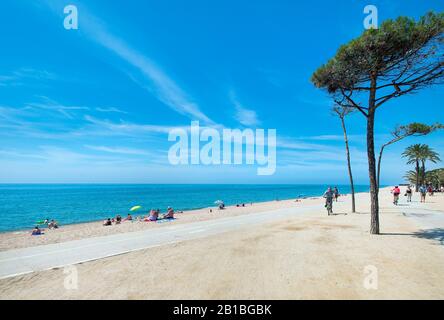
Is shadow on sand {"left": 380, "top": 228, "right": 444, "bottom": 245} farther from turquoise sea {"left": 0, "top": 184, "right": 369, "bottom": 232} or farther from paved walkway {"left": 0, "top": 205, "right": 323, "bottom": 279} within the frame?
turquoise sea {"left": 0, "top": 184, "right": 369, "bottom": 232}

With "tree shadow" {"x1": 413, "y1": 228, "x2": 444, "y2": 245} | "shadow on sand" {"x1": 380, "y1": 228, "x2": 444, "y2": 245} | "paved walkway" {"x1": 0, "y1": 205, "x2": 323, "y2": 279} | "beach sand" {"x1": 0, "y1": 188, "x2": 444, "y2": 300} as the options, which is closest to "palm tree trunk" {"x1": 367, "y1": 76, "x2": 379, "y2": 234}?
"shadow on sand" {"x1": 380, "y1": 228, "x2": 444, "y2": 245}

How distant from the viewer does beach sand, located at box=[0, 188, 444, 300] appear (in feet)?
16.5

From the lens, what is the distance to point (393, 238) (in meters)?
9.47

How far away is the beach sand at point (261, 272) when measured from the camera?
198 inches

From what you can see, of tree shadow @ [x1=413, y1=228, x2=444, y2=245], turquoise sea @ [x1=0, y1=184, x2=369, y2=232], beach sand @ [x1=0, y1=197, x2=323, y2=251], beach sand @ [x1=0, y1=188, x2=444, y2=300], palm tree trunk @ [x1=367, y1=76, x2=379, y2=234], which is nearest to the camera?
beach sand @ [x1=0, y1=188, x2=444, y2=300]

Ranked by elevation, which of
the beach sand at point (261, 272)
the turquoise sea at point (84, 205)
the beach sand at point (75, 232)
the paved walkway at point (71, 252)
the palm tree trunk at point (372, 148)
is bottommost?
the turquoise sea at point (84, 205)

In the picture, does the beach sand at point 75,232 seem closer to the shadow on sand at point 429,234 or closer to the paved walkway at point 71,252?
the paved walkway at point 71,252

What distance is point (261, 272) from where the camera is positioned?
616cm

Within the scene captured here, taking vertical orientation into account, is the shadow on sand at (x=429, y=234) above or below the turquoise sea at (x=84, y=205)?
above

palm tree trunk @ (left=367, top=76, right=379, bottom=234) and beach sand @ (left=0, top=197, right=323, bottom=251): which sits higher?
palm tree trunk @ (left=367, top=76, right=379, bottom=234)

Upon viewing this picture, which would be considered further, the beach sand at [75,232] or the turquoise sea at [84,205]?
the turquoise sea at [84,205]

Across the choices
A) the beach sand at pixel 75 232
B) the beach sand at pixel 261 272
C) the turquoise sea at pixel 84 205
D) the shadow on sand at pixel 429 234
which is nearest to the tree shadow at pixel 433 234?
the shadow on sand at pixel 429 234
